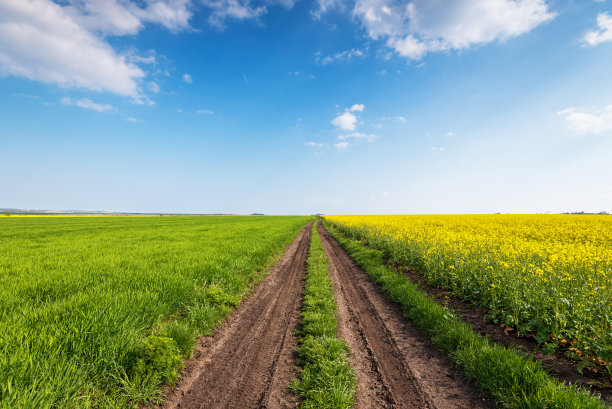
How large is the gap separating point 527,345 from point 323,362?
4.07 metres

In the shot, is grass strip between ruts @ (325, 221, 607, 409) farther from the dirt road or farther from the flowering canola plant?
the flowering canola plant

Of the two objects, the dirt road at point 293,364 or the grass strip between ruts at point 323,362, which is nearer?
the grass strip between ruts at point 323,362

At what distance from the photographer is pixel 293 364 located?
400 cm

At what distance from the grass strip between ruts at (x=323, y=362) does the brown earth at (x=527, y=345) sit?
8.94 ft

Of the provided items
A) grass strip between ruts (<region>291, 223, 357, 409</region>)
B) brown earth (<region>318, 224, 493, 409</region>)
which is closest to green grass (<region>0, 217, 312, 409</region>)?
grass strip between ruts (<region>291, 223, 357, 409</region>)

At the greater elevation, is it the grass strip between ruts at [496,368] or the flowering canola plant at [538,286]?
the flowering canola plant at [538,286]

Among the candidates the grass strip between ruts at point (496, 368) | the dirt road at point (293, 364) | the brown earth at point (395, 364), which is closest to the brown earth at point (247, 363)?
the dirt road at point (293, 364)

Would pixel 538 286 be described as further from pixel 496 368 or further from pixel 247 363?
pixel 247 363

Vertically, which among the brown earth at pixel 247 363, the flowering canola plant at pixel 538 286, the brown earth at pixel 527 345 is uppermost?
the flowering canola plant at pixel 538 286

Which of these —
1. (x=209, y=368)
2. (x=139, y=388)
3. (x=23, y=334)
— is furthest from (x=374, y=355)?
(x=23, y=334)

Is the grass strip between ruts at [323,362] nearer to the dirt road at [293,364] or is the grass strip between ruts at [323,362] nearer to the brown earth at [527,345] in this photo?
the dirt road at [293,364]

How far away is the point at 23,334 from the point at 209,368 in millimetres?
2662

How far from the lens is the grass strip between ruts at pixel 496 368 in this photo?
9.67ft

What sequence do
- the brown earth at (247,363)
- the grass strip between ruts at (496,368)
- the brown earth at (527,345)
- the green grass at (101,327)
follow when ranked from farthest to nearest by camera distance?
the brown earth at (527,345) < the brown earth at (247,363) < the grass strip between ruts at (496,368) < the green grass at (101,327)
